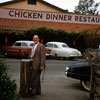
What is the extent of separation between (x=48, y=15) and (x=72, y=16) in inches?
131

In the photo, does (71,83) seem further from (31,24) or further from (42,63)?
(31,24)

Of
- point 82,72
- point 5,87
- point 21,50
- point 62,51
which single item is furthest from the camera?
point 62,51

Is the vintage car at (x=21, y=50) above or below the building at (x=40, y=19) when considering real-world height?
below

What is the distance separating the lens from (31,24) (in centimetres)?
3181

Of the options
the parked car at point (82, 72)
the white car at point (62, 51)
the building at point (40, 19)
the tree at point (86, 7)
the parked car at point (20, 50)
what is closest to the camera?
the parked car at point (82, 72)

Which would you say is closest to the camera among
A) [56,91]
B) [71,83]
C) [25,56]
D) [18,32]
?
[56,91]

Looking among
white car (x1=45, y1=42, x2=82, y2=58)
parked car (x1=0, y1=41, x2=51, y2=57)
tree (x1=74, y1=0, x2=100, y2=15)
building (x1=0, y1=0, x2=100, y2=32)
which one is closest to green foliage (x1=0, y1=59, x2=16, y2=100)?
parked car (x1=0, y1=41, x2=51, y2=57)

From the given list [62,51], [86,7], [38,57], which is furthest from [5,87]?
[86,7]

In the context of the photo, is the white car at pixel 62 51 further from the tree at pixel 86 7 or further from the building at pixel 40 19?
the tree at pixel 86 7

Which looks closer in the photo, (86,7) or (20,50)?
(20,50)

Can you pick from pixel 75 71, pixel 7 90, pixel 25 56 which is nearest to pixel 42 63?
pixel 75 71

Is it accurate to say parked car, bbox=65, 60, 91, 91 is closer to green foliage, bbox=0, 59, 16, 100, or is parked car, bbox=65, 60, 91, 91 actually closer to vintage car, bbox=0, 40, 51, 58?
green foliage, bbox=0, 59, 16, 100

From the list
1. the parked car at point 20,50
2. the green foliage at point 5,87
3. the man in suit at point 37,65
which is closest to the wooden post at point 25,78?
the man in suit at point 37,65

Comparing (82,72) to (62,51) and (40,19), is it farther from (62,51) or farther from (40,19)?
(40,19)
